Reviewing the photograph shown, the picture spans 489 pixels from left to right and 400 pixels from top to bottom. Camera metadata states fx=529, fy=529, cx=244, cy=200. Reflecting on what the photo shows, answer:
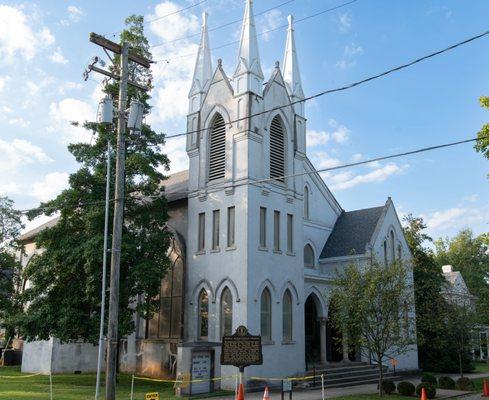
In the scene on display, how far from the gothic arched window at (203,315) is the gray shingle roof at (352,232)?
848 cm

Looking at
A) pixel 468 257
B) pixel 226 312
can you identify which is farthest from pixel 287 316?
→ pixel 468 257

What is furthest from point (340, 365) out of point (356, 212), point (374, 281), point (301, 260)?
point (356, 212)

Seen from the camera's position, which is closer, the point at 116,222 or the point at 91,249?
the point at 116,222

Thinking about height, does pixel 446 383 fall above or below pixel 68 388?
below

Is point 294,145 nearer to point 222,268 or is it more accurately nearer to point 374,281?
point 222,268

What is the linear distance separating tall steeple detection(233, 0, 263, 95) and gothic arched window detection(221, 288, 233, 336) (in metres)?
9.77

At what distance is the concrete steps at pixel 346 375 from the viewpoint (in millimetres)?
24406

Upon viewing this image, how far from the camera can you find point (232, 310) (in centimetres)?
2386

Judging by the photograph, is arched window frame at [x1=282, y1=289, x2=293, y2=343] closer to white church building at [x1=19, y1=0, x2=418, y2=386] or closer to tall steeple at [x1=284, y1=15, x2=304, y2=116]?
white church building at [x1=19, y1=0, x2=418, y2=386]

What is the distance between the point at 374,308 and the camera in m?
21.1

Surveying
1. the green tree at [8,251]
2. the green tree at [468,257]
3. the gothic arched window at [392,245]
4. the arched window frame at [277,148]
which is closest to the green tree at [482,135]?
the arched window frame at [277,148]

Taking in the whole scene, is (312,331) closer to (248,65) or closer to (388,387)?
(388,387)

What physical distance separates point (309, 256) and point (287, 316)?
5.85 meters

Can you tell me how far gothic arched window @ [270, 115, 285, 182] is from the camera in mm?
26891
